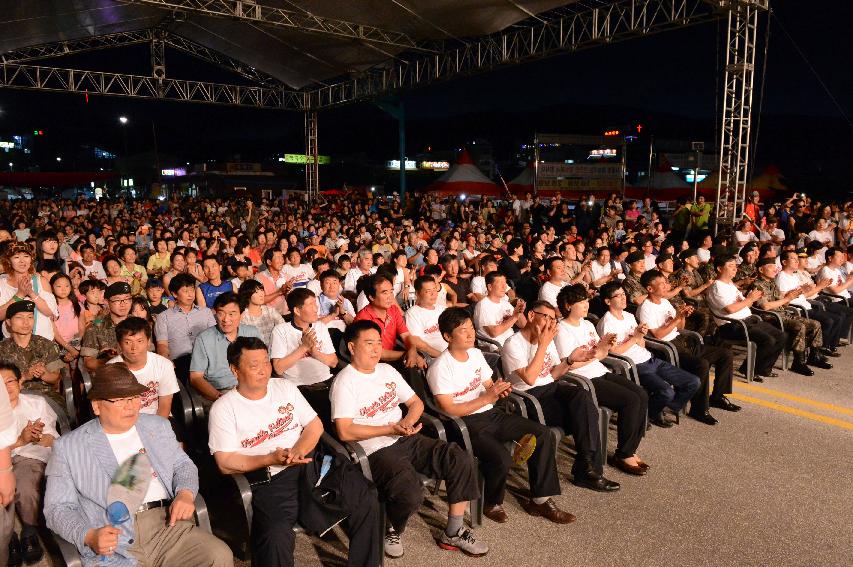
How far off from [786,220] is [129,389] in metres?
14.1

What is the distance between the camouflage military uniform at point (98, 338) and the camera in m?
4.79

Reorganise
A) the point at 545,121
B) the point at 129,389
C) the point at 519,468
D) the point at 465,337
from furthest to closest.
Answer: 1. the point at 545,121
2. the point at 519,468
3. the point at 465,337
4. the point at 129,389

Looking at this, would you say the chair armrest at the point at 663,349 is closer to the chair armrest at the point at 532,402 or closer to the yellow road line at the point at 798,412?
the yellow road line at the point at 798,412

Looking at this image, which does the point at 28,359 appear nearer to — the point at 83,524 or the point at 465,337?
the point at 83,524

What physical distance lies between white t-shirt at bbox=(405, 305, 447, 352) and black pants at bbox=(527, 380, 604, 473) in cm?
126

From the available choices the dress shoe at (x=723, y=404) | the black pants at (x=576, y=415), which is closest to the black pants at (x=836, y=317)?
the dress shoe at (x=723, y=404)

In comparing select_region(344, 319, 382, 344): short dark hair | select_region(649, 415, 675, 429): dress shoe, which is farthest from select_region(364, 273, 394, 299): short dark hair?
select_region(649, 415, 675, 429): dress shoe

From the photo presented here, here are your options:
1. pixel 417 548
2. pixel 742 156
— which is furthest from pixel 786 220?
pixel 417 548

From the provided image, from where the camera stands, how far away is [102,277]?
804 centimetres

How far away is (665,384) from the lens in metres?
5.03

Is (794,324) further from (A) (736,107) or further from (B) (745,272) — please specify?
(A) (736,107)

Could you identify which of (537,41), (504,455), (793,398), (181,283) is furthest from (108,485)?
(537,41)

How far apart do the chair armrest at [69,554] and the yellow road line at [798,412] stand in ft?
18.7

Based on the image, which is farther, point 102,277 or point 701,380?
point 102,277
